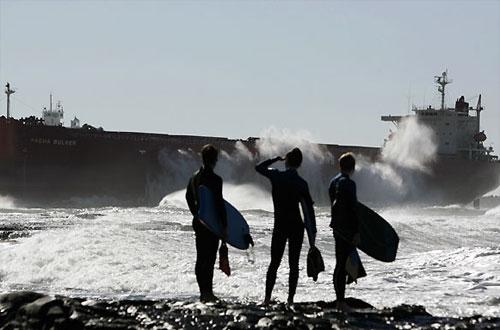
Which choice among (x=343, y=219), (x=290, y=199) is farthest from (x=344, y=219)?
(x=290, y=199)

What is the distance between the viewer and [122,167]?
1917 inches

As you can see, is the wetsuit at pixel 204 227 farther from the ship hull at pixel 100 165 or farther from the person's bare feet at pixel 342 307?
the ship hull at pixel 100 165

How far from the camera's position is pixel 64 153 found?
47375 mm

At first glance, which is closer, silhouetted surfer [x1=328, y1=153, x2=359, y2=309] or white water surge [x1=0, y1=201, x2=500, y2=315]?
silhouetted surfer [x1=328, y1=153, x2=359, y2=309]

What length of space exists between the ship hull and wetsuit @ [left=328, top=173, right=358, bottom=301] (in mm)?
38513

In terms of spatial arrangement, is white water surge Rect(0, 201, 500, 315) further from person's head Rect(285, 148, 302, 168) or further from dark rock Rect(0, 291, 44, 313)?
dark rock Rect(0, 291, 44, 313)

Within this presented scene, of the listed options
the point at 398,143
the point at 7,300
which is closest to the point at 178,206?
the point at 398,143

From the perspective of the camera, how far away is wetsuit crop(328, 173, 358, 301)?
8031 millimetres

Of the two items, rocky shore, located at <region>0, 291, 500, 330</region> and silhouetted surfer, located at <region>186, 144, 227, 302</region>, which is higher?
silhouetted surfer, located at <region>186, 144, 227, 302</region>

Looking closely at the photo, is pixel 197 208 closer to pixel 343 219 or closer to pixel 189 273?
pixel 343 219

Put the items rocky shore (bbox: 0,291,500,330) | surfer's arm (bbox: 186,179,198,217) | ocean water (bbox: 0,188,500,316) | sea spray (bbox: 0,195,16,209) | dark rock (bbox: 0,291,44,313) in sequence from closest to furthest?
rocky shore (bbox: 0,291,500,330), dark rock (bbox: 0,291,44,313), surfer's arm (bbox: 186,179,198,217), ocean water (bbox: 0,188,500,316), sea spray (bbox: 0,195,16,209)

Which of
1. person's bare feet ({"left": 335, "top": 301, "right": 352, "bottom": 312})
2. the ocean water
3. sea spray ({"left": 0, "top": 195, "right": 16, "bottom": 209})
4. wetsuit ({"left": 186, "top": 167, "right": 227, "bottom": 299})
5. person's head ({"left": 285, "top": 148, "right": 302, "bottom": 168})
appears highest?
person's head ({"left": 285, "top": 148, "right": 302, "bottom": 168})

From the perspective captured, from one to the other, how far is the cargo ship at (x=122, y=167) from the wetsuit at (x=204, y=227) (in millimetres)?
38097

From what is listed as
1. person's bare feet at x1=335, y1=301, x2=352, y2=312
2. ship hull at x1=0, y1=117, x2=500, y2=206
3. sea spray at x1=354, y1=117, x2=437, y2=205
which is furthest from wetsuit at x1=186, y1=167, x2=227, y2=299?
sea spray at x1=354, y1=117, x2=437, y2=205
